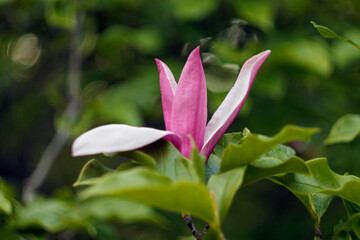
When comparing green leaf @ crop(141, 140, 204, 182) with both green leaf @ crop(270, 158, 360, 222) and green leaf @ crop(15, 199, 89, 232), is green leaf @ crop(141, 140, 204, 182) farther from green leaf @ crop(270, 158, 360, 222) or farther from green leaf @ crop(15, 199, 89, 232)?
green leaf @ crop(15, 199, 89, 232)

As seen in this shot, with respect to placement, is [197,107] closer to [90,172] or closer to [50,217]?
[90,172]

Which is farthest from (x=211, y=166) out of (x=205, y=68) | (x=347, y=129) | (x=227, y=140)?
(x=205, y=68)

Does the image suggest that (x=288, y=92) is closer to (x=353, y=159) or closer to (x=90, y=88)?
(x=353, y=159)

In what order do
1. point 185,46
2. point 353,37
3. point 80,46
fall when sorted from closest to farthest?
point 353,37, point 80,46, point 185,46

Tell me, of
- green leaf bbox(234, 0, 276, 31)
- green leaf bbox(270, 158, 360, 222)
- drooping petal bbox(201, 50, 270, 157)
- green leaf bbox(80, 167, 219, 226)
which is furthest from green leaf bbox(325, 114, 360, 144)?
green leaf bbox(234, 0, 276, 31)

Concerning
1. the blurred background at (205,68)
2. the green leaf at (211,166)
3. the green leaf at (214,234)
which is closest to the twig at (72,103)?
the blurred background at (205,68)

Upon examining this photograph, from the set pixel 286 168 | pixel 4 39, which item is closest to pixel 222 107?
pixel 286 168
